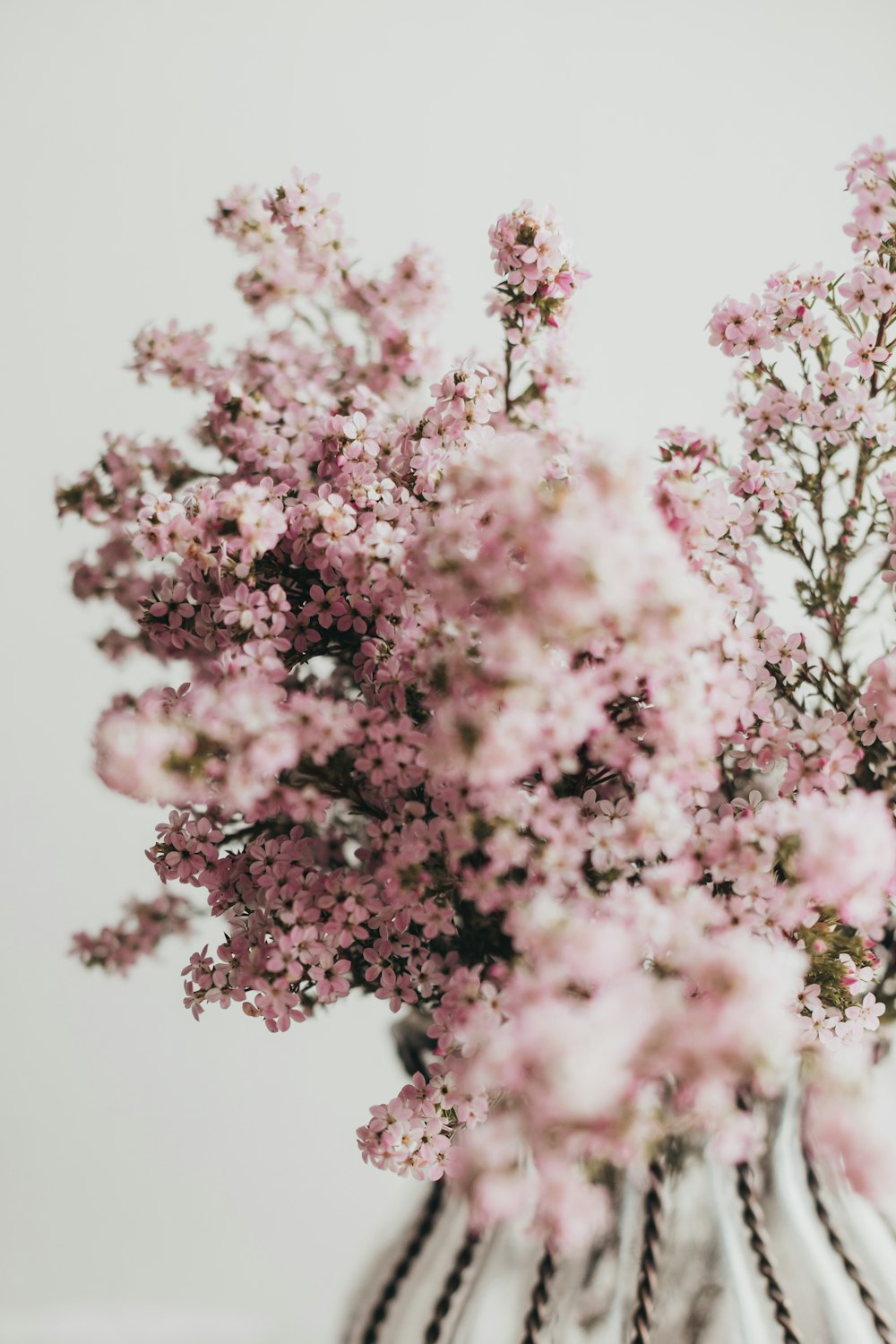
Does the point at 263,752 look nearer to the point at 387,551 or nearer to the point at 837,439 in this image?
the point at 387,551

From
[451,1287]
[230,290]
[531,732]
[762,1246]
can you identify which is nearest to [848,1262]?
[762,1246]

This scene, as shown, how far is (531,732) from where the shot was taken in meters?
0.36

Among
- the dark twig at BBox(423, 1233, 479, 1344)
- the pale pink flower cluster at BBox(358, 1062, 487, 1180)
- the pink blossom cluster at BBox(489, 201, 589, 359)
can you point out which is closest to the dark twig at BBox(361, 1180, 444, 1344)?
the dark twig at BBox(423, 1233, 479, 1344)

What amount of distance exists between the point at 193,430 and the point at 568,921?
0.35 metres

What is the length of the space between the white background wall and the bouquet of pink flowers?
1.89 feet

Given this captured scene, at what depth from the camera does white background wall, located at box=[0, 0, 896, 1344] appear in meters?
1.10

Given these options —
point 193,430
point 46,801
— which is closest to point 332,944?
point 193,430

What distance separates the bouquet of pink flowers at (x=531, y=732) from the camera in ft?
1.17

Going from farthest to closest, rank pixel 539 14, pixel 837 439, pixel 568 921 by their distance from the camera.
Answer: pixel 539 14, pixel 837 439, pixel 568 921

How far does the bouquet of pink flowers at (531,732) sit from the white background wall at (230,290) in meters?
0.58

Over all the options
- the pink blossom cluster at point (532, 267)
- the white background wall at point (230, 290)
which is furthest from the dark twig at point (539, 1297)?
the white background wall at point (230, 290)

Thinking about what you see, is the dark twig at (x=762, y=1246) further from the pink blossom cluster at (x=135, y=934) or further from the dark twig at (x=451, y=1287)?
the pink blossom cluster at (x=135, y=934)

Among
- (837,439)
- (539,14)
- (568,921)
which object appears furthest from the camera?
(539,14)

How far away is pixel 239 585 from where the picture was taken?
18.0 inches
